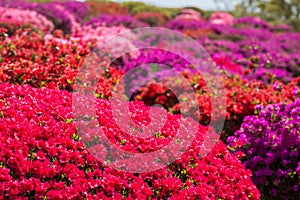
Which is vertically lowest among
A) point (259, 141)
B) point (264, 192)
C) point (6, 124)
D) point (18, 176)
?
point (264, 192)

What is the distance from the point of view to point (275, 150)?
720cm

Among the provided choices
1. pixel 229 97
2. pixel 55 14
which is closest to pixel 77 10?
pixel 55 14

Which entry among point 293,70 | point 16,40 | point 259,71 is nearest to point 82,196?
point 16,40

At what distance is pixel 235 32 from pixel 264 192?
1441 cm

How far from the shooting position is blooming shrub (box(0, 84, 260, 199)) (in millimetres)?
4215

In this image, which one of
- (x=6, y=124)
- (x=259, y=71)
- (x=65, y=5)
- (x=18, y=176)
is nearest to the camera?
(x=18, y=176)

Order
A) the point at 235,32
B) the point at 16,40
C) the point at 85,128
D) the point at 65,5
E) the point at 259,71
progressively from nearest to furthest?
the point at 85,128
the point at 16,40
the point at 259,71
the point at 235,32
the point at 65,5

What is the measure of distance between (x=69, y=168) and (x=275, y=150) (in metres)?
3.84

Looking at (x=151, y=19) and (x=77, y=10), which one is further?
(x=151, y=19)

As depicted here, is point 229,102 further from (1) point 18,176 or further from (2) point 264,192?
(1) point 18,176

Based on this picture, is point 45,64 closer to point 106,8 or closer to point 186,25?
point 186,25

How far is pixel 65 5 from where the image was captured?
2373 cm

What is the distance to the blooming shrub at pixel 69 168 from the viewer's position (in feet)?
13.8

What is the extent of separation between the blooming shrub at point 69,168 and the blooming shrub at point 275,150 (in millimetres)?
1701
